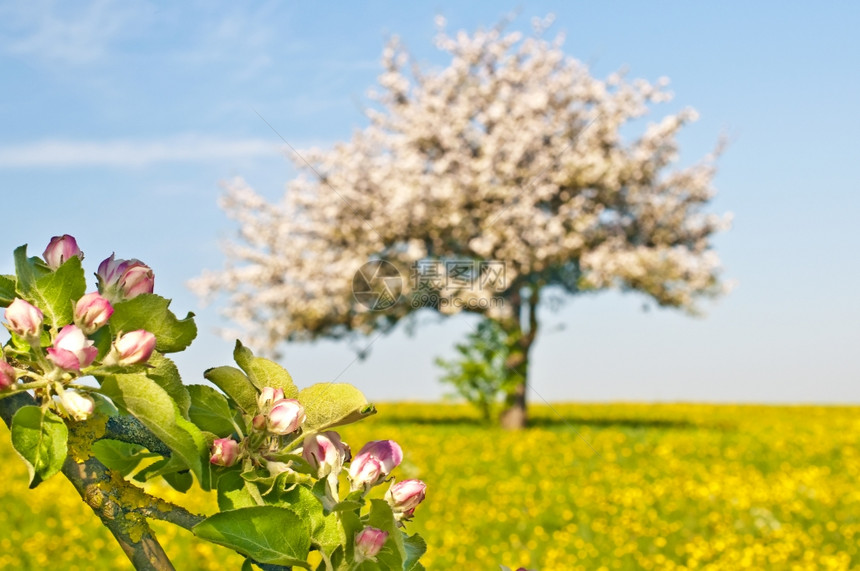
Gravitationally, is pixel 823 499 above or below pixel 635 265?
below

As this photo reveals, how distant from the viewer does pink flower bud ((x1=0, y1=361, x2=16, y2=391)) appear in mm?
936

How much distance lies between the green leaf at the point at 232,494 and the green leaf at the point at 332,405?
0.12 meters

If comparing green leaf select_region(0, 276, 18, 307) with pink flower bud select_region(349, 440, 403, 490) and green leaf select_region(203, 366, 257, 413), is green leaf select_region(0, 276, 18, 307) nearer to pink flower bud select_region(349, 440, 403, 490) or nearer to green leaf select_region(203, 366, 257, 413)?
green leaf select_region(203, 366, 257, 413)

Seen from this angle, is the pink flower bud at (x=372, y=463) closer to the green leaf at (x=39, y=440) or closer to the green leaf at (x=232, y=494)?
the green leaf at (x=232, y=494)

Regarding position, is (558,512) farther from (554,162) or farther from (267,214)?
(267,214)

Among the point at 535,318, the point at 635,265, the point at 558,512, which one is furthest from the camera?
the point at 535,318

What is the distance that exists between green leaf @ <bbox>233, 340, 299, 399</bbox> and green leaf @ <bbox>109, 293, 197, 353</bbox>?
7 cm

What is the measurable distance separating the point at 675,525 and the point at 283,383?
7144mm

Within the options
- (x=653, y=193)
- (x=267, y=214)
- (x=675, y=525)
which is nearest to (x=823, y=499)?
(x=675, y=525)

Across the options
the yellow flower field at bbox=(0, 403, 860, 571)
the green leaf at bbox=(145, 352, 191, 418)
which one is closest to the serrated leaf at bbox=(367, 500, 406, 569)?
the green leaf at bbox=(145, 352, 191, 418)

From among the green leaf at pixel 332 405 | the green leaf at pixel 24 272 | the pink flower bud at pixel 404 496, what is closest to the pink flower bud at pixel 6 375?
the green leaf at pixel 24 272

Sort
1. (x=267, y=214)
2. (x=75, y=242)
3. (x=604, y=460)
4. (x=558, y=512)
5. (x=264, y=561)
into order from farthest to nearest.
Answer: (x=267, y=214) → (x=604, y=460) → (x=558, y=512) → (x=75, y=242) → (x=264, y=561)

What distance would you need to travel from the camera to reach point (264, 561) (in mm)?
988

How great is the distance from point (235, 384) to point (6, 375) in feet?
0.88
